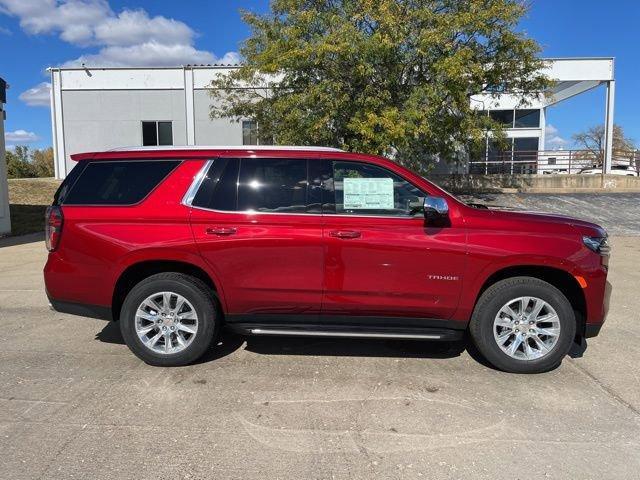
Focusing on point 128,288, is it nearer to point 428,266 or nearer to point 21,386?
point 21,386

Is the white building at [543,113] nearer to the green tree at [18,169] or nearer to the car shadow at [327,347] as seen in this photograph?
the car shadow at [327,347]

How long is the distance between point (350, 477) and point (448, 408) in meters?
1.15

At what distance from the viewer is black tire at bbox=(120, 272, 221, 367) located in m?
4.41

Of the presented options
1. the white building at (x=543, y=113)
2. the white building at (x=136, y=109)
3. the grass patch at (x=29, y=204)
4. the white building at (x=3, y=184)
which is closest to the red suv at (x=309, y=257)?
the white building at (x=3, y=184)

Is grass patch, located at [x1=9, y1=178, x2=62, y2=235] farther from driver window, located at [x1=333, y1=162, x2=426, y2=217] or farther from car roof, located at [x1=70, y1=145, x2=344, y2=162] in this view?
driver window, located at [x1=333, y1=162, x2=426, y2=217]

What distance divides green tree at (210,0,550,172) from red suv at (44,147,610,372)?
8.04 metres

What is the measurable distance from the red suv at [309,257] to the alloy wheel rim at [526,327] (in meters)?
0.01

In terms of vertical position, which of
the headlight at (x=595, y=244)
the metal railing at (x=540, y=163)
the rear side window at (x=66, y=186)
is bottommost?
the headlight at (x=595, y=244)

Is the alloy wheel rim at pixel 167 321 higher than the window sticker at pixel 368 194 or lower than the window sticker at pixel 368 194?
lower

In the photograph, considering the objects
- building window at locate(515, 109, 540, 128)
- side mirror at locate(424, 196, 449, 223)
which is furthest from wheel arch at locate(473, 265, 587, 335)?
building window at locate(515, 109, 540, 128)

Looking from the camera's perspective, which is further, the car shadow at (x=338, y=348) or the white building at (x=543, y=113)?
the white building at (x=543, y=113)

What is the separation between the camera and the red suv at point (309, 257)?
4.24 meters

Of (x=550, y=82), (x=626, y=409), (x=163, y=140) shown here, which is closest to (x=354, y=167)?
(x=626, y=409)

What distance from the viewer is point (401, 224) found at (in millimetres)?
4254
